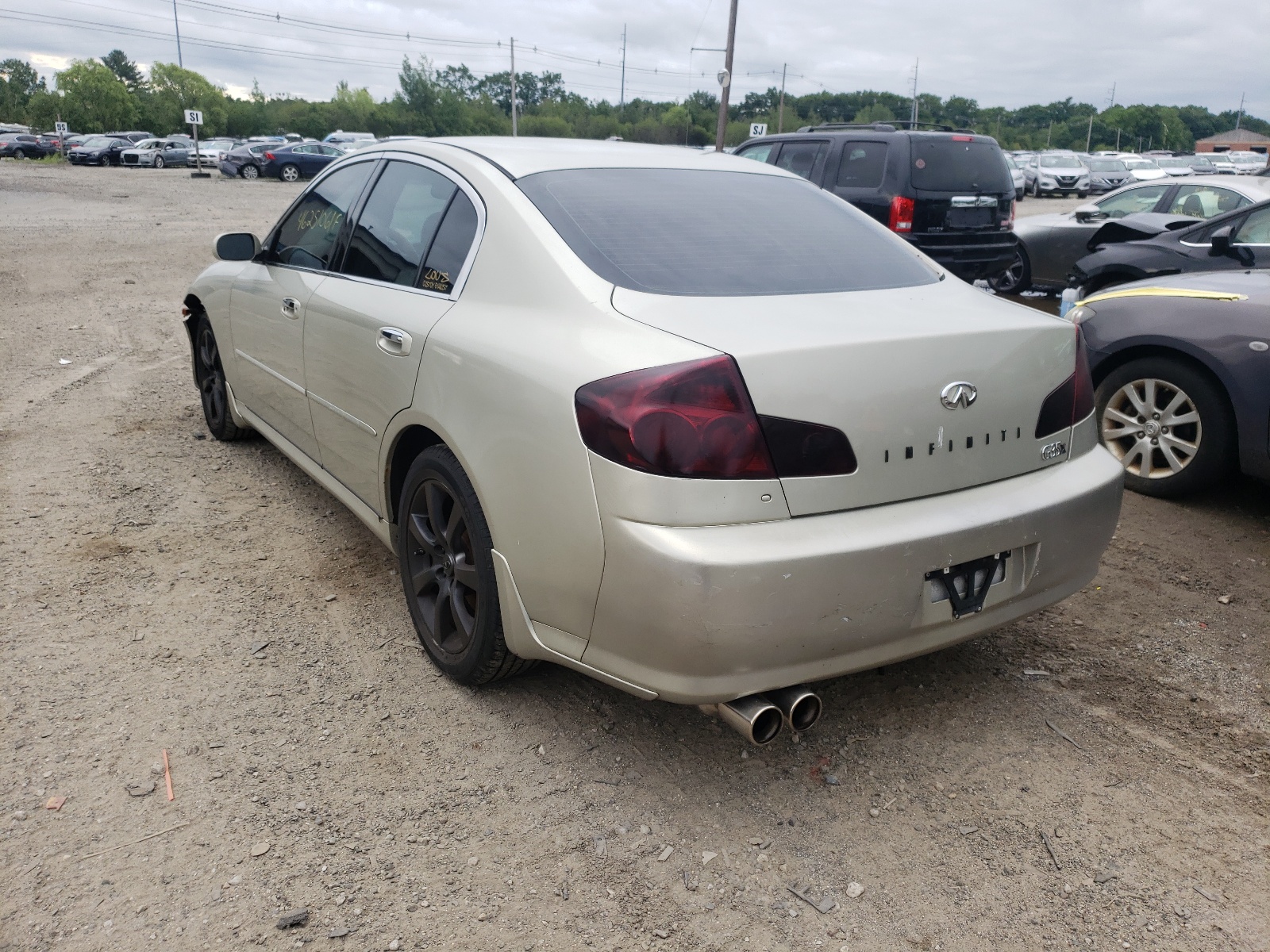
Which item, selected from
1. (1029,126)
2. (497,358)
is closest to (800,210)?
(497,358)

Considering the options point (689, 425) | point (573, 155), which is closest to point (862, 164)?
point (573, 155)

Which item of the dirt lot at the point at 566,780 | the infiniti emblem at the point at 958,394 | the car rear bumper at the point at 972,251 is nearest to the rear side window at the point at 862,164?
the car rear bumper at the point at 972,251

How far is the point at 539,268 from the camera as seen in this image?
2693mm

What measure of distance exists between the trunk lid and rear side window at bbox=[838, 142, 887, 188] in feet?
24.1

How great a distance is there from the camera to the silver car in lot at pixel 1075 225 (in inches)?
384

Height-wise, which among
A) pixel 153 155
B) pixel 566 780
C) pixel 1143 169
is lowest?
pixel 153 155

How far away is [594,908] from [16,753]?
5.61ft

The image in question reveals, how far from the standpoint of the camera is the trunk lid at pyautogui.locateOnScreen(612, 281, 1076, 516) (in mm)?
2279

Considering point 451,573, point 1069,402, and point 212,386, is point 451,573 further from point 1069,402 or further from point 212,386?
point 212,386

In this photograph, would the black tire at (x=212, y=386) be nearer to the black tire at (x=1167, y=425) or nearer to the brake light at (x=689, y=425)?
the brake light at (x=689, y=425)

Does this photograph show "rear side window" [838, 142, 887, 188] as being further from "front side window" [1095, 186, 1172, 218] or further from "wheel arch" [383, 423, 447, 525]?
"wheel arch" [383, 423, 447, 525]

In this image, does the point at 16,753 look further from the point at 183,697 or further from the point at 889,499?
the point at 889,499

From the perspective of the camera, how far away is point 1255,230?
→ 6309 millimetres

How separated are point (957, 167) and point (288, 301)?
25.1 ft
